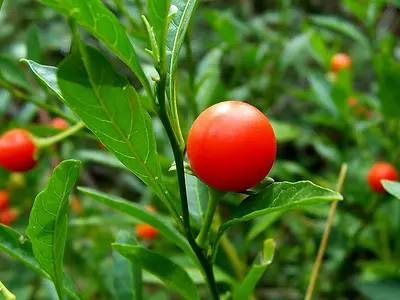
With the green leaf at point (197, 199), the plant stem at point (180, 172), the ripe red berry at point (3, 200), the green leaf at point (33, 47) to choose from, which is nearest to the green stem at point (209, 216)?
the plant stem at point (180, 172)

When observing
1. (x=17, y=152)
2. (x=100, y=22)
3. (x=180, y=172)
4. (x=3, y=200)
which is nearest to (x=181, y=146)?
(x=180, y=172)

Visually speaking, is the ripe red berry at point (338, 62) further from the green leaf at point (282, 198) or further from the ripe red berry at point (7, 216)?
the green leaf at point (282, 198)

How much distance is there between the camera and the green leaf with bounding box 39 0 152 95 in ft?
1.44

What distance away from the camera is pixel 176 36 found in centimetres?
56

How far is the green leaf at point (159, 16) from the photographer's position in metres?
0.48

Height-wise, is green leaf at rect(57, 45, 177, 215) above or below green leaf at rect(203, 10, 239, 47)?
above

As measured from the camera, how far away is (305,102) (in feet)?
7.28

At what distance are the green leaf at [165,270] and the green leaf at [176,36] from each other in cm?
20

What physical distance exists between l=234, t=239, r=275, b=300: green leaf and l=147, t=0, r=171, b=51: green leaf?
0.25m

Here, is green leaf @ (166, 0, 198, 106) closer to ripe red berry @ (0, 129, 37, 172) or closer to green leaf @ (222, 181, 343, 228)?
green leaf @ (222, 181, 343, 228)

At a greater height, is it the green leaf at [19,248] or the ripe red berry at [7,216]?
the green leaf at [19,248]

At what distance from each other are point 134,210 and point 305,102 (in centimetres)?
164

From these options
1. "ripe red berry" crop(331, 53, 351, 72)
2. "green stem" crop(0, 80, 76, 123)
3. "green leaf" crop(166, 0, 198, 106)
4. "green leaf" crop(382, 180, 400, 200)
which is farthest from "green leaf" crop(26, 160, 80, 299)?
"ripe red berry" crop(331, 53, 351, 72)

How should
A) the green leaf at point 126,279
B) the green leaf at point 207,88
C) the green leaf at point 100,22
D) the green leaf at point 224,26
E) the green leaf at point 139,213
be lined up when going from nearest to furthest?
the green leaf at point 100,22 → the green leaf at point 139,213 → the green leaf at point 126,279 → the green leaf at point 207,88 → the green leaf at point 224,26
